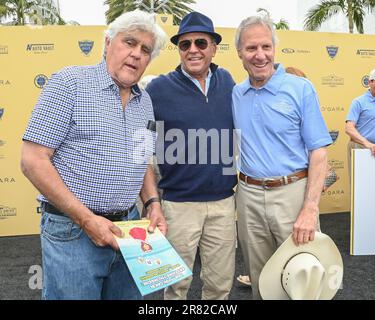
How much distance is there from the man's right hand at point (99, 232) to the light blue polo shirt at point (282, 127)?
3.37 feet

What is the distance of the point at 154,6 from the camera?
26.0m

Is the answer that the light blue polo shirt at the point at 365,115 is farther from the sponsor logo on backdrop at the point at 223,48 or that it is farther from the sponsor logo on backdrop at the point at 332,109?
the sponsor logo on backdrop at the point at 223,48

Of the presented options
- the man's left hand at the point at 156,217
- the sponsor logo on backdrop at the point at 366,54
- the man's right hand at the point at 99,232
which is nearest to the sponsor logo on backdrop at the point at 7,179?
the man's left hand at the point at 156,217

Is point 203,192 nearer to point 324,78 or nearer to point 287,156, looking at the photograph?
point 287,156

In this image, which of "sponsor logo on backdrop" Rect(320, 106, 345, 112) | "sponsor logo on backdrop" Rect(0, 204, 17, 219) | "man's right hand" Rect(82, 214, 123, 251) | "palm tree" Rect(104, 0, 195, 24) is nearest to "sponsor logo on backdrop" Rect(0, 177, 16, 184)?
"sponsor logo on backdrop" Rect(0, 204, 17, 219)

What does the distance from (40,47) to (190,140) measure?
11.8 feet

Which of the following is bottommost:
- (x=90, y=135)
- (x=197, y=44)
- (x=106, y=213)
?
(x=106, y=213)

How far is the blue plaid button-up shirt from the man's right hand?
0.10 m

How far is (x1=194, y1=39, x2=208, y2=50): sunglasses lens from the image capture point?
2.24 m

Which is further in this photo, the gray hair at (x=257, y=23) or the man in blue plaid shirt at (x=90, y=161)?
the gray hair at (x=257, y=23)

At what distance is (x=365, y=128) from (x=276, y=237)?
3.09m

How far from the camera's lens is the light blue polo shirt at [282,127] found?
2.08 meters

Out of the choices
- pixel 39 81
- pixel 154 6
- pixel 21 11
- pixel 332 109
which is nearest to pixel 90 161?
pixel 39 81

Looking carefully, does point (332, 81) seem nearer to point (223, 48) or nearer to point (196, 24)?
point (223, 48)
